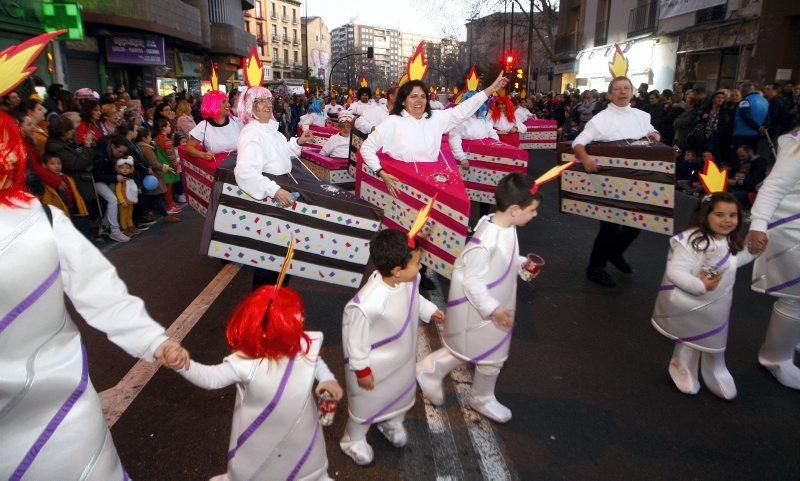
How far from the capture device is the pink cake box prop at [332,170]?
25.3 feet

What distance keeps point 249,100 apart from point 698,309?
12.2ft

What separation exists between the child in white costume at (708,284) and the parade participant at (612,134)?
1.98 metres

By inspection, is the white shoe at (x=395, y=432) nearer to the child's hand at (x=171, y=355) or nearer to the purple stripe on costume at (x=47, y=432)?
the child's hand at (x=171, y=355)

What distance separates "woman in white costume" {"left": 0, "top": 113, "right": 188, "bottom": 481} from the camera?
1660mm

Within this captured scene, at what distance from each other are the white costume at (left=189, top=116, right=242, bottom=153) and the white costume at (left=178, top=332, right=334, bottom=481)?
4.17m

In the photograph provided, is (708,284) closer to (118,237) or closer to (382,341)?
(382,341)

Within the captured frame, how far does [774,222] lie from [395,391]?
2.68m

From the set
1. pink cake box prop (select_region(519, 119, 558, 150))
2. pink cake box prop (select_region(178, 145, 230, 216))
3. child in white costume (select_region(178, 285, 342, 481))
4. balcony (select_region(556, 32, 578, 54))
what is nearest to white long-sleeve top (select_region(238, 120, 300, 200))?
pink cake box prop (select_region(178, 145, 230, 216))

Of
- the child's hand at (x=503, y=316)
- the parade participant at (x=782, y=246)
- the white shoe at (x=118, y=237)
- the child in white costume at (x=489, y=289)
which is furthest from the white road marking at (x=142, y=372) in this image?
the parade participant at (x=782, y=246)

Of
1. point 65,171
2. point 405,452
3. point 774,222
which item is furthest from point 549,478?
point 65,171

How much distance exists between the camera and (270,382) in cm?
215

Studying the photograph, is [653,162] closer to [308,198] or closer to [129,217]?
[308,198]

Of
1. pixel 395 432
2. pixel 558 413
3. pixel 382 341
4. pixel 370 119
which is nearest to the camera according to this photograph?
pixel 382 341

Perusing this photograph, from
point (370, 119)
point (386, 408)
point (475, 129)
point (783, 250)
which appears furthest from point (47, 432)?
point (370, 119)
